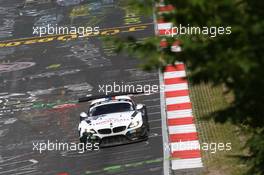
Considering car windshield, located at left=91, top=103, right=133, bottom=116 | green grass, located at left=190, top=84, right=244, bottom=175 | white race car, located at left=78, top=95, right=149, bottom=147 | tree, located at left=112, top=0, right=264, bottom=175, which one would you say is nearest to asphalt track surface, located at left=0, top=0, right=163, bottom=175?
white race car, located at left=78, top=95, right=149, bottom=147

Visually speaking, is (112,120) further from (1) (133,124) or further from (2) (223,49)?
(2) (223,49)

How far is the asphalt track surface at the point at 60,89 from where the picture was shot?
19.2m

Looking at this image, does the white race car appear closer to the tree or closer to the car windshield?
the car windshield

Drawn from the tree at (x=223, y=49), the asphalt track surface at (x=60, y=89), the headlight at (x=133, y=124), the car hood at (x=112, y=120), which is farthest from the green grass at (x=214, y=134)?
the tree at (x=223, y=49)

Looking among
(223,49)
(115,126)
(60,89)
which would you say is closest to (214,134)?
(115,126)

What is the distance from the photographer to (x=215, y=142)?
1916cm

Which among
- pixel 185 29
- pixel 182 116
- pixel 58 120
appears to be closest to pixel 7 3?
pixel 58 120

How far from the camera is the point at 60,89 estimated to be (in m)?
26.6

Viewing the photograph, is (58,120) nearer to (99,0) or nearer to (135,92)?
(135,92)

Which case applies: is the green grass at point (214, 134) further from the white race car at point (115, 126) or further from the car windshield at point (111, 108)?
the car windshield at point (111, 108)

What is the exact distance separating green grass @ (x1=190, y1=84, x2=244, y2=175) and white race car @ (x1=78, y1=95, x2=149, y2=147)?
6.20ft

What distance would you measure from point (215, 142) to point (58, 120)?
264 inches

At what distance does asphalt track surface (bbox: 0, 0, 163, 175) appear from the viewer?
1919cm

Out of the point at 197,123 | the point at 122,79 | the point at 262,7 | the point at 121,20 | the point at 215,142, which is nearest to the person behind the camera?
the point at 262,7
